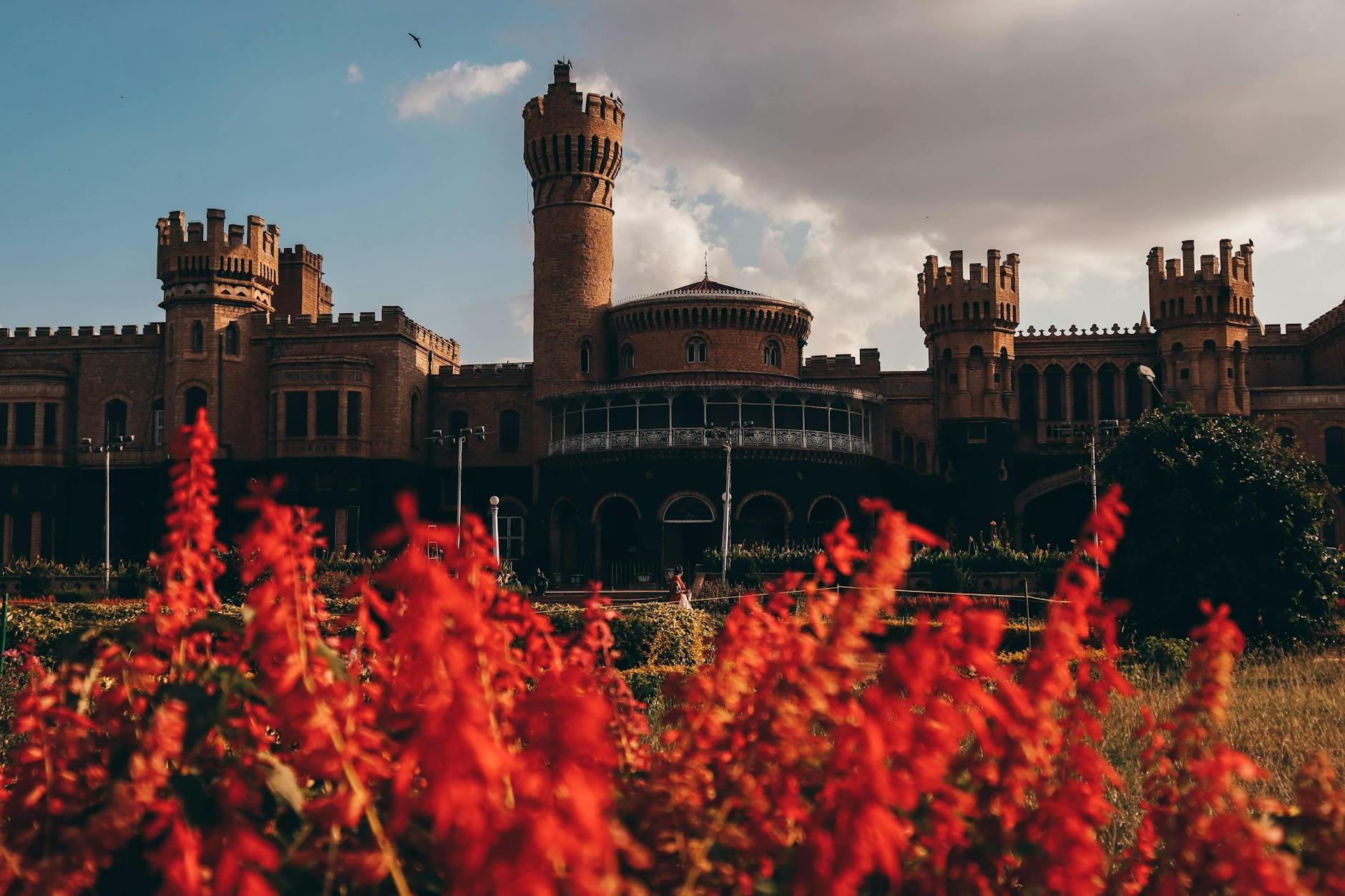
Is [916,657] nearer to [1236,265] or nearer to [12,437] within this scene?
[1236,265]

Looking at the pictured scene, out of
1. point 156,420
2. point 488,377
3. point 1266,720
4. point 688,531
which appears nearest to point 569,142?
point 488,377

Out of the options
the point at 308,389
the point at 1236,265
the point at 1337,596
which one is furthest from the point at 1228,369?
the point at 308,389

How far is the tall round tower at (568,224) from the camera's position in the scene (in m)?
46.6

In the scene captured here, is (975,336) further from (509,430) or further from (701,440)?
(509,430)

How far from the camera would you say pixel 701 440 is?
41.8 m

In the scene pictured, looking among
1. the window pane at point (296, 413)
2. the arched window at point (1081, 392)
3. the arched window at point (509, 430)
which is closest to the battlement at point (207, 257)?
the window pane at point (296, 413)

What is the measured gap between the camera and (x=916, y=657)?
3.16 m

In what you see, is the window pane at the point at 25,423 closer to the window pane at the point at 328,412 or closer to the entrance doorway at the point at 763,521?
the window pane at the point at 328,412

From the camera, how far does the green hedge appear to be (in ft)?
72.2

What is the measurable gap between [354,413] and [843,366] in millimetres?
19838

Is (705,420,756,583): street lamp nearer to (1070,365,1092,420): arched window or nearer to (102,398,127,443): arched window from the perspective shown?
(1070,365,1092,420): arched window

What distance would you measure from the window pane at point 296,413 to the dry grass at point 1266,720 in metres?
35.9

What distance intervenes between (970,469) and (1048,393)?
6.17 meters

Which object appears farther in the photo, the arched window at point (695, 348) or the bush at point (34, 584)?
the arched window at point (695, 348)
